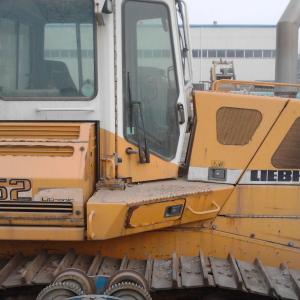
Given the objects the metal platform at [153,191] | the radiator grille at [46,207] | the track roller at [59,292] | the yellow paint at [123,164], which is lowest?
the track roller at [59,292]

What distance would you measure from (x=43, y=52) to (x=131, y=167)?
950mm

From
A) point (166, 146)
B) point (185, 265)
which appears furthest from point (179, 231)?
point (166, 146)

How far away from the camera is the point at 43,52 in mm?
3455

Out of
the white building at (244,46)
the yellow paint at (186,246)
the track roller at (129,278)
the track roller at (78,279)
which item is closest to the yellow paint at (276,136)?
the yellow paint at (186,246)

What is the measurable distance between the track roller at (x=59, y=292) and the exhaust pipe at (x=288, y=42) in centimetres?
619

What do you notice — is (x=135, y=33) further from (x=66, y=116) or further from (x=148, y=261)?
(x=148, y=261)

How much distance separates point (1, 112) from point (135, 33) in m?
1.02

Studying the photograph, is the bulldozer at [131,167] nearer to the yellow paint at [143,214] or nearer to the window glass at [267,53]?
the yellow paint at [143,214]

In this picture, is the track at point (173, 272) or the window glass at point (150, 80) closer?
the track at point (173, 272)

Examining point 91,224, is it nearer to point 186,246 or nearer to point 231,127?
point 186,246

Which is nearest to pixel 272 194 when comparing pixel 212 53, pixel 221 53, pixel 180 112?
pixel 180 112

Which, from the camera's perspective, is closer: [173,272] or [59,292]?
[59,292]

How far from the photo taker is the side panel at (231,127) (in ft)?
12.0

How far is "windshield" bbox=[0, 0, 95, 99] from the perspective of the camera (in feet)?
11.2
